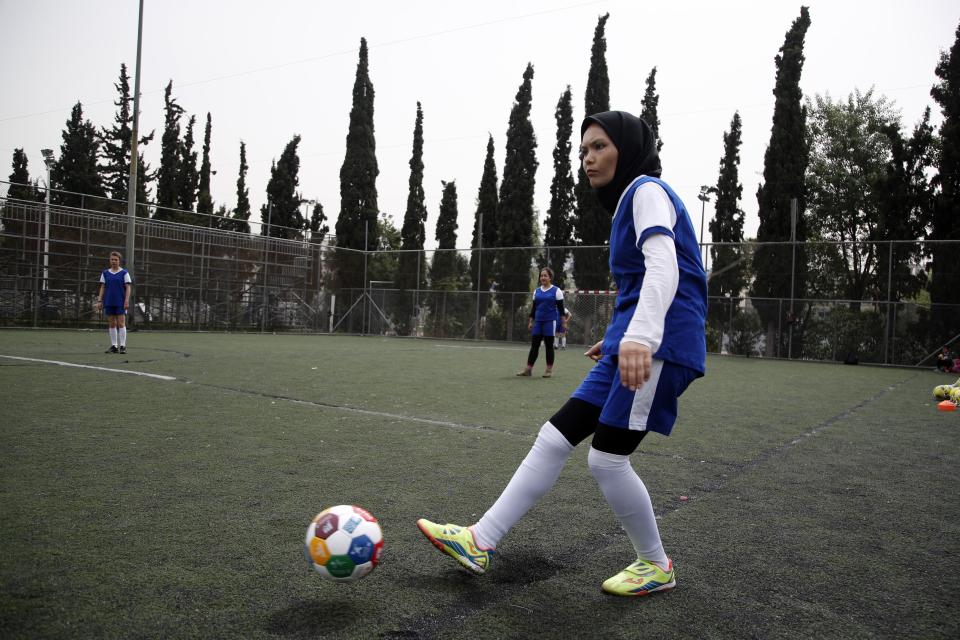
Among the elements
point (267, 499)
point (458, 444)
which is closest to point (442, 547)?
point (267, 499)

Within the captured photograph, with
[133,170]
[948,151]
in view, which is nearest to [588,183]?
[948,151]

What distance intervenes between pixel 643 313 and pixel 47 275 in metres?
22.9

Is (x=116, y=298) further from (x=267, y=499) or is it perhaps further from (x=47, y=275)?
(x=267, y=499)

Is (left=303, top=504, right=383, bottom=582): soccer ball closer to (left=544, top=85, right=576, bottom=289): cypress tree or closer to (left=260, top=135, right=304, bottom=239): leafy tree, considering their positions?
(left=544, top=85, right=576, bottom=289): cypress tree

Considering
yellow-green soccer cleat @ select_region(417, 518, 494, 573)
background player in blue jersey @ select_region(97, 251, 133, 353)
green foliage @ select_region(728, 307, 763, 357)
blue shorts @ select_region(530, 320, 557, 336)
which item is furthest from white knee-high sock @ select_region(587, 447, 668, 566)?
green foliage @ select_region(728, 307, 763, 357)

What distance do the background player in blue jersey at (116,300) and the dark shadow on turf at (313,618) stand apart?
11.8 metres

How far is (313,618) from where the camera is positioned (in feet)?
7.03

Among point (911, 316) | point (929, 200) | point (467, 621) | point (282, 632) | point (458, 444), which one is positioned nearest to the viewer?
point (282, 632)

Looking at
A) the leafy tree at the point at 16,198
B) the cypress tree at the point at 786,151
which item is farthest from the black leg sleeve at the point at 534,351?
the cypress tree at the point at 786,151

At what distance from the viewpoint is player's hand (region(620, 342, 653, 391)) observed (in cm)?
217

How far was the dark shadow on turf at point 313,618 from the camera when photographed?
2047mm

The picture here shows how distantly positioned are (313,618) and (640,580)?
118 cm

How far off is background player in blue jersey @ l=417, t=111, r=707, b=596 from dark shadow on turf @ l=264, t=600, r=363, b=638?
44cm

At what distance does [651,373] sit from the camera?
7.50ft
